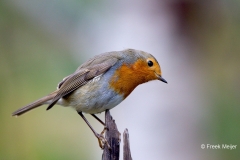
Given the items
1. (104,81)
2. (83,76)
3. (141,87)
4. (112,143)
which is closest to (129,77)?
(104,81)

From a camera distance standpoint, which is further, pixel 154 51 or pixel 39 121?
pixel 154 51

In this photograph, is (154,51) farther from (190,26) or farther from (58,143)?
(58,143)

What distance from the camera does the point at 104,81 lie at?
464cm

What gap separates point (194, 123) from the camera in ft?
22.7

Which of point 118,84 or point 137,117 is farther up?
point 118,84

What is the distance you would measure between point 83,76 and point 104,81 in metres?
0.25

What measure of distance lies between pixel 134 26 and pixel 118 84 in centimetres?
361

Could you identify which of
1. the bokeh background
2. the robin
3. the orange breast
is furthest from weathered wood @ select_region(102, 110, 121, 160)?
the bokeh background

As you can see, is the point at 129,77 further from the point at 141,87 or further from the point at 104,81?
the point at 141,87

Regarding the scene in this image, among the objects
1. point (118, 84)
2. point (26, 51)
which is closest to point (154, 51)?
point (26, 51)

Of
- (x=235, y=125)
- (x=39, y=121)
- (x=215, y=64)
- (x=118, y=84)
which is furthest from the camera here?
(x=215, y=64)

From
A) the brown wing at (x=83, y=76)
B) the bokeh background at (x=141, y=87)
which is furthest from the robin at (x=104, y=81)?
the bokeh background at (x=141, y=87)

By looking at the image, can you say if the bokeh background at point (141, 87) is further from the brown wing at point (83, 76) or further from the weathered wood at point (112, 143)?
the weathered wood at point (112, 143)

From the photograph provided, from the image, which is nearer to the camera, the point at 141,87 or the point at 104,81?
the point at 104,81
